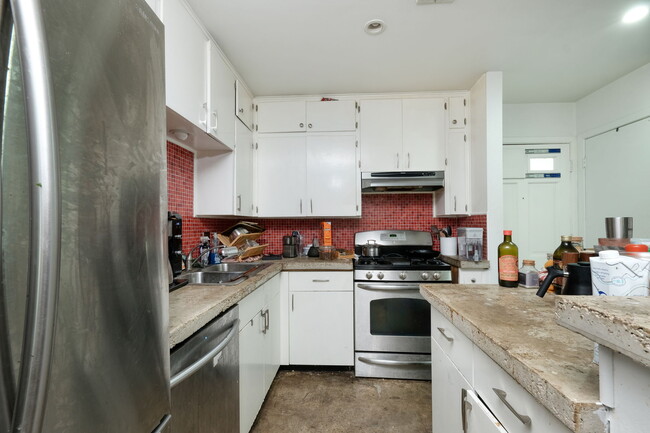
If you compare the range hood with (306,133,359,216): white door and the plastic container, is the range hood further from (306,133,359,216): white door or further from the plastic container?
the plastic container

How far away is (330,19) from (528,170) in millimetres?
2551

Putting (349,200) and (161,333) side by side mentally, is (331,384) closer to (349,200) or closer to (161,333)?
(349,200)

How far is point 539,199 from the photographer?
2824mm

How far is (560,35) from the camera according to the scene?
1787 millimetres

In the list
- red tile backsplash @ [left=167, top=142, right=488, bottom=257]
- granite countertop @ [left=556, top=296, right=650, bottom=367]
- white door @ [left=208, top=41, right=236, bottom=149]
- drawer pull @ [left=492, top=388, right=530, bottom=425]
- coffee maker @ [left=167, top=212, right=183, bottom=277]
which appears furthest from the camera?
red tile backsplash @ [left=167, top=142, right=488, bottom=257]

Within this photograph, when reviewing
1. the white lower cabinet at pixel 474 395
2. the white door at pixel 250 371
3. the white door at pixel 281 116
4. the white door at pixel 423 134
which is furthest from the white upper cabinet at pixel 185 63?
the white door at pixel 423 134

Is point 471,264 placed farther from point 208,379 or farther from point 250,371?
point 208,379

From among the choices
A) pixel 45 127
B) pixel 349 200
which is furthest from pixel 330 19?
pixel 45 127

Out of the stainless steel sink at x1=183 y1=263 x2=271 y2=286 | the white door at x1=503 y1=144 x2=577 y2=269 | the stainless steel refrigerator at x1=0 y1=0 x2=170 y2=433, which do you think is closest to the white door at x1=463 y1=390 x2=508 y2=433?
the stainless steel refrigerator at x1=0 y1=0 x2=170 y2=433

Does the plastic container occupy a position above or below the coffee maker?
below

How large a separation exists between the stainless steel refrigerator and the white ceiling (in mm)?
1245

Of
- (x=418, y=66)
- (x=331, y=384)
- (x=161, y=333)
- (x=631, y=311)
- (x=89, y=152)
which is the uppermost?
(x=418, y=66)

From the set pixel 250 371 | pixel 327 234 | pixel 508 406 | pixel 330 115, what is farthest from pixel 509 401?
pixel 330 115

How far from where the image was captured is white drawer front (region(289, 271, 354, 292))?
7.14 ft
